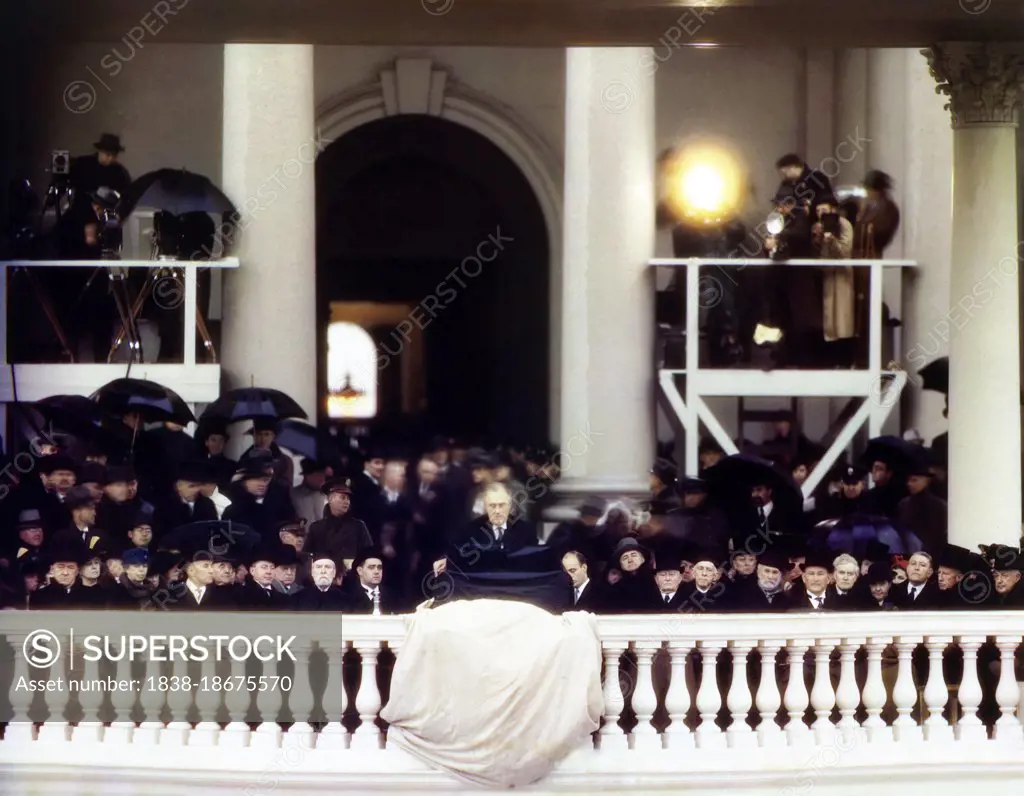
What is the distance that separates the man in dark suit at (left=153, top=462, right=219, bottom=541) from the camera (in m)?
13.1

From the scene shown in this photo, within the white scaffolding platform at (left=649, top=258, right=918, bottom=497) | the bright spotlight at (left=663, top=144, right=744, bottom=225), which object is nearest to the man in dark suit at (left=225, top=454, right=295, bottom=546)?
the white scaffolding platform at (left=649, top=258, right=918, bottom=497)

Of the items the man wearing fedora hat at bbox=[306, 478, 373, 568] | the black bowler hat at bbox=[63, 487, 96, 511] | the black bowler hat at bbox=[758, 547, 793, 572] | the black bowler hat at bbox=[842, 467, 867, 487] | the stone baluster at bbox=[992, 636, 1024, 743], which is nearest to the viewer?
the stone baluster at bbox=[992, 636, 1024, 743]

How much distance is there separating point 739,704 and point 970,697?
128 centimetres

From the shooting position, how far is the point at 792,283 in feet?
60.7

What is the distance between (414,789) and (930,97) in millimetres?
11882

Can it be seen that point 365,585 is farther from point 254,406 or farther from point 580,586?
point 254,406

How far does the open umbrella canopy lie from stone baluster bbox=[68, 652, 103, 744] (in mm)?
4650

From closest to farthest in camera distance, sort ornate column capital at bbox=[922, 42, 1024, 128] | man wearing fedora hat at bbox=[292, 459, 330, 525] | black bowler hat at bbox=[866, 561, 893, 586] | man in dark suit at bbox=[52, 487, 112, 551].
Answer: black bowler hat at bbox=[866, 561, 893, 586] → man in dark suit at bbox=[52, 487, 112, 551] → ornate column capital at bbox=[922, 42, 1024, 128] → man wearing fedora hat at bbox=[292, 459, 330, 525]

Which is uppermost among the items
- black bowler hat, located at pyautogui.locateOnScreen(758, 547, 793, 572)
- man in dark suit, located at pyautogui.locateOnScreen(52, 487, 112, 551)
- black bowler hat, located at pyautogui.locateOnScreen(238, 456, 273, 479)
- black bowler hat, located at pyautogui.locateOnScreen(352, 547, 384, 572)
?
black bowler hat, located at pyautogui.locateOnScreen(238, 456, 273, 479)

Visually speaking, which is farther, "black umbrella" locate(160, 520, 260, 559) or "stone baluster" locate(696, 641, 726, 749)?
"black umbrella" locate(160, 520, 260, 559)

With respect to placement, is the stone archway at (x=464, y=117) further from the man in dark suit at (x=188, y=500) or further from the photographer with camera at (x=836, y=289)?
the man in dark suit at (x=188, y=500)

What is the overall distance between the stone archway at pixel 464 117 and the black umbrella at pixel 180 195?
570cm

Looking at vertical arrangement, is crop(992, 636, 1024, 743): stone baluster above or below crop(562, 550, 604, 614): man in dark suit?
below

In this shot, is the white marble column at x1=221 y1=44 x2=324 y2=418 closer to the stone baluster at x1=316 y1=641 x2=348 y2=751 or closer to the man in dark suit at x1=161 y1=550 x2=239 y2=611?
the man in dark suit at x1=161 y1=550 x2=239 y2=611
